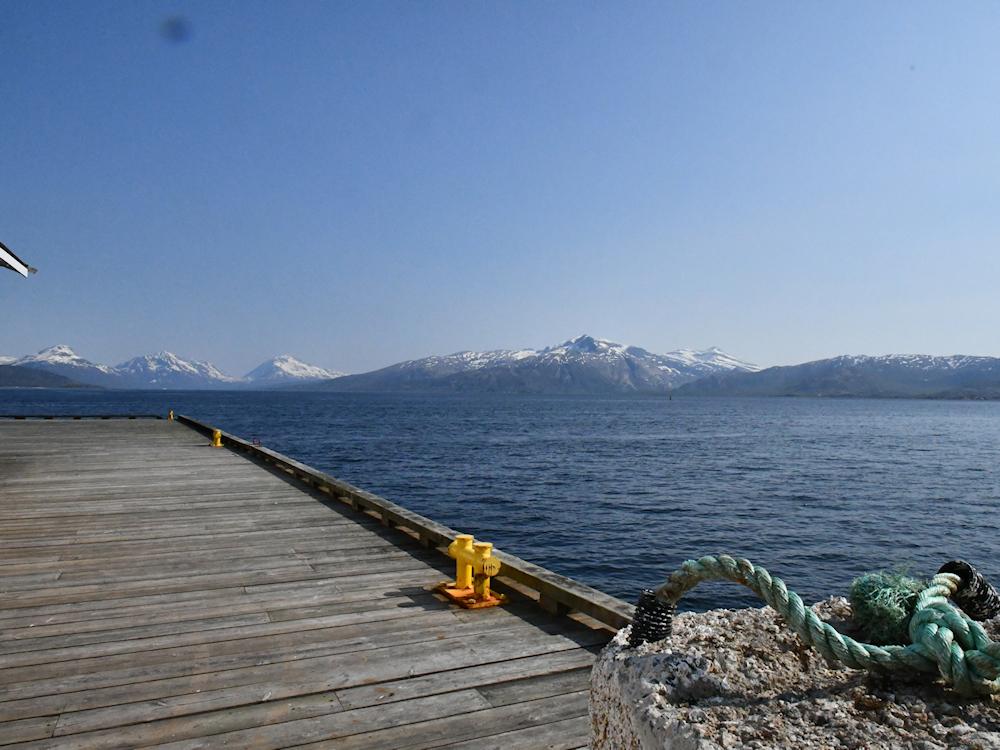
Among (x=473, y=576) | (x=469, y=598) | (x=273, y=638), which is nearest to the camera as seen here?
(x=273, y=638)

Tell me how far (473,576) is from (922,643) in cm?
435

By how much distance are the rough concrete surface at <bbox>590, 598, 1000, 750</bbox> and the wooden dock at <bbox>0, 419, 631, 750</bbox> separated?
5.25ft

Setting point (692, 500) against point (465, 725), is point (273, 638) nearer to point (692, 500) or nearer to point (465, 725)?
point (465, 725)

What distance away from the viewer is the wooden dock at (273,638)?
11.6ft

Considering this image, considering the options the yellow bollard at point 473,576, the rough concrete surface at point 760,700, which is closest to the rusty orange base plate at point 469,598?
the yellow bollard at point 473,576

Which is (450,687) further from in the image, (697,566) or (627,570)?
(627,570)

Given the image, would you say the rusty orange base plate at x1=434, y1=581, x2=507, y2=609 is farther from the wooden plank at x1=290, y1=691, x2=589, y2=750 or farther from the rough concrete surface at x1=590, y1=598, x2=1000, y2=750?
the rough concrete surface at x1=590, y1=598, x2=1000, y2=750

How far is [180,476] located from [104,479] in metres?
1.25

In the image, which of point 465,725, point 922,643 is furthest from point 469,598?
point 922,643

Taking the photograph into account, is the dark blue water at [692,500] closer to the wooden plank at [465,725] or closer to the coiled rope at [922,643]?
the coiled rope at [922,643]

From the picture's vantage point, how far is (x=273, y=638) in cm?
474

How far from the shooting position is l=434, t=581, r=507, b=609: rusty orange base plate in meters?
5.42

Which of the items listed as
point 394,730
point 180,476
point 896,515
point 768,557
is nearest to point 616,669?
point 394,730

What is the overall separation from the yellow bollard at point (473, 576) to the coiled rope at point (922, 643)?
3609 mm
